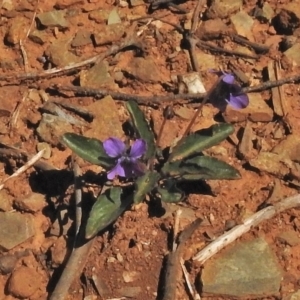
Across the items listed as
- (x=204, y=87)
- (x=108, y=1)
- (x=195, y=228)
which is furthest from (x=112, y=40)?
(x=195, y=228)

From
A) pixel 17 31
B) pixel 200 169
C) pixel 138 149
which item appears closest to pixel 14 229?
pixel 138 149

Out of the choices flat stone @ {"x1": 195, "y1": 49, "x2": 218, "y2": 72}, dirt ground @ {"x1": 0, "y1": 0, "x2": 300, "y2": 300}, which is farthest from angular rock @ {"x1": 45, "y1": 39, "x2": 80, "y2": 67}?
flat stone @ {"x1": 195, "y1": 49, "x2": 218, "y2": 72}

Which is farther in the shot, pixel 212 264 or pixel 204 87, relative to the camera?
pixel 204 87

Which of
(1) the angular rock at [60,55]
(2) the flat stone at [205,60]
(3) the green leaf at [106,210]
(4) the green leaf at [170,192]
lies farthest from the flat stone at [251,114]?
(1) the angular rock at [60,55]

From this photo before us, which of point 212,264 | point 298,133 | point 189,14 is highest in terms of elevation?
point 189,14

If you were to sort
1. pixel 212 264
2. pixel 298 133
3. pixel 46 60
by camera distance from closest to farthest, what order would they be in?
pixel 212 264
pixel 298 133
pixel 46 60

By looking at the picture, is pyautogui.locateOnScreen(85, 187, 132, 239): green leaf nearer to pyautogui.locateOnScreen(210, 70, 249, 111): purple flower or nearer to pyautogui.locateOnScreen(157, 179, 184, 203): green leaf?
pyautogui.locateOnScreen(157, 179, 184, 203): green leaf

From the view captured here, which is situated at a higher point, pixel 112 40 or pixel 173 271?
pixel 112 40

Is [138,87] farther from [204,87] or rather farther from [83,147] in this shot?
[83,147]
